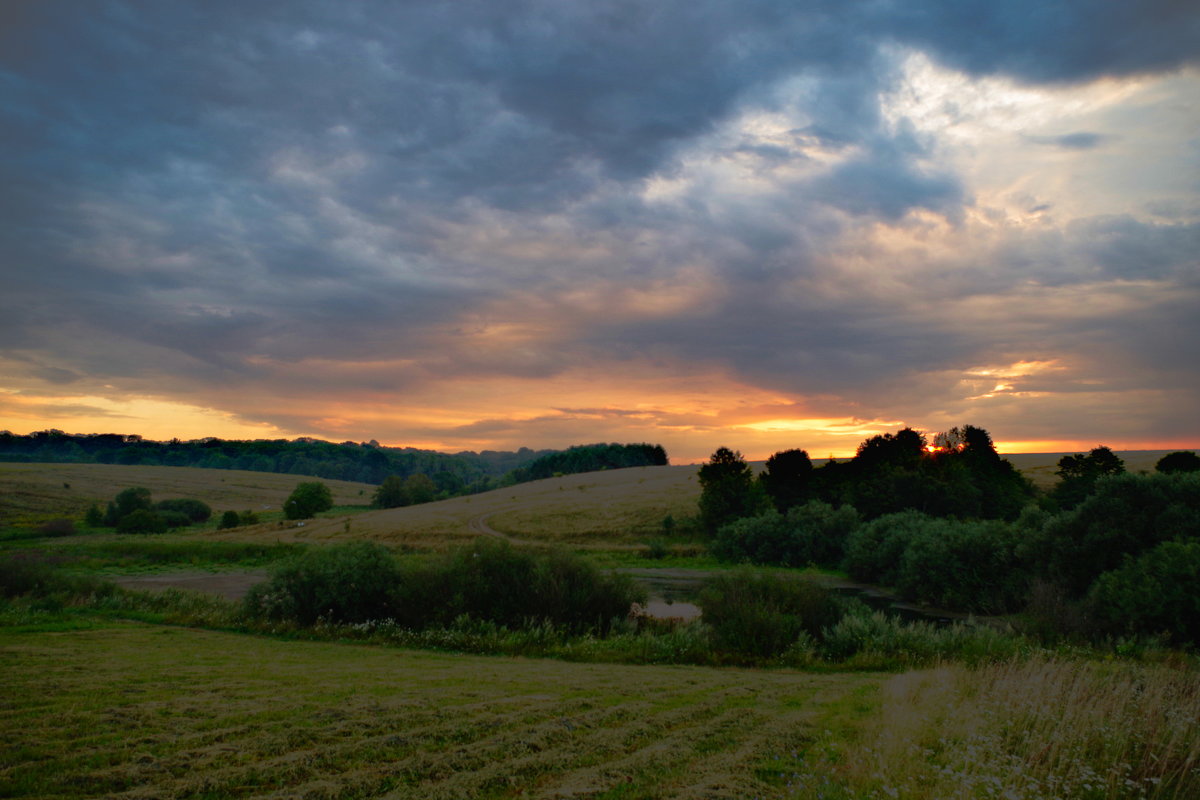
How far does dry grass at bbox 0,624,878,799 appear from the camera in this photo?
22.1ft

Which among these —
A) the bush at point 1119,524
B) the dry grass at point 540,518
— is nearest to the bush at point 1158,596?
the bush at point 1119,524

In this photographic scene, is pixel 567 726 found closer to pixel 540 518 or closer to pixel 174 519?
pixel 540 518

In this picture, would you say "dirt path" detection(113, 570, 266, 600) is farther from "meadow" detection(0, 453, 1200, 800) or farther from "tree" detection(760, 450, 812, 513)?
"tree" detection(760, 450, 812, 513)

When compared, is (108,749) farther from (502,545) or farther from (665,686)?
(502,545)

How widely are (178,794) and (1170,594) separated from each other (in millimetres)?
27404

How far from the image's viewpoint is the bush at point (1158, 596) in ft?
67.3

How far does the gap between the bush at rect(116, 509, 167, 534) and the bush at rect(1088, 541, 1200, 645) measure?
92943 mm

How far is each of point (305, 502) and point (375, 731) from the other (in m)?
91.6

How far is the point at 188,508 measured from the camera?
3716 inches

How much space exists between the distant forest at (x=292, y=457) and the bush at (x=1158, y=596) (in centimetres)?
12185

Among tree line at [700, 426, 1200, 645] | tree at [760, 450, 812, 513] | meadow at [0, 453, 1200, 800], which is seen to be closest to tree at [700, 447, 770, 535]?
tree line at [700, 426, 1200, 645]

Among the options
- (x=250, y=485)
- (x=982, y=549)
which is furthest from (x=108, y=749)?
(x=250, y=485)

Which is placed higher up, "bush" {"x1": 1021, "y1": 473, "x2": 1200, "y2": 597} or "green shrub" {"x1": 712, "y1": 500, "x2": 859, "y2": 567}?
"bush" {"x1": 1021, "y1": 473, "x2": 1200, "y2": 597}

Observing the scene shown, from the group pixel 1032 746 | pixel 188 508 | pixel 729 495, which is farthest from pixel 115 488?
pixel 1032 746
